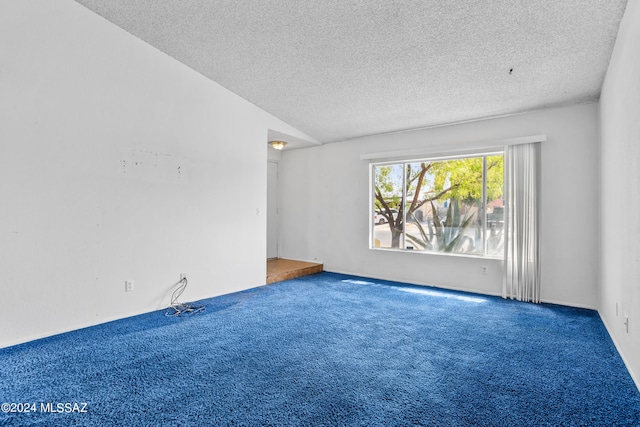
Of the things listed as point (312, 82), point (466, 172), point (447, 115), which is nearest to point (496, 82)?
point (447, 115)

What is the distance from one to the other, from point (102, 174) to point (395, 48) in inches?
131

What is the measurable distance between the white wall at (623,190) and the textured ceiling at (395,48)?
328 mm

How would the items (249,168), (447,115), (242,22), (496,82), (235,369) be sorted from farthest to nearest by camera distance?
(249,168) → (447,115) → (496,82) → (242,22) → (235,369)

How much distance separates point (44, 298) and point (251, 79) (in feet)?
10.9

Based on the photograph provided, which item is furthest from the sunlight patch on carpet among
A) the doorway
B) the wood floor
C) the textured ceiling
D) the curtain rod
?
the doorway

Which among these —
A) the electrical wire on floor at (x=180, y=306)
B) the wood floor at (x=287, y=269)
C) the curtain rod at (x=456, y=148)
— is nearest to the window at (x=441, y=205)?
the curtain rod at (x=456, y=148)

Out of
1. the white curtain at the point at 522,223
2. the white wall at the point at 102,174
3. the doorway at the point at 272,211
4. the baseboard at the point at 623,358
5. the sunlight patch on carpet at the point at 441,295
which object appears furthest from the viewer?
the doorway at the point at 272,211

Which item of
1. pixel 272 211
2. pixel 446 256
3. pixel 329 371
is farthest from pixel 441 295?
pixel 272 211

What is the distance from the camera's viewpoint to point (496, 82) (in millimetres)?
3764

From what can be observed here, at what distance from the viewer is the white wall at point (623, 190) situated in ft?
7.29

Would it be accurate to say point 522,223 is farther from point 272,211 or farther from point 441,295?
point 272,211

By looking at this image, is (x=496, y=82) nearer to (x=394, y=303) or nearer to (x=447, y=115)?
(x=447, y=115)

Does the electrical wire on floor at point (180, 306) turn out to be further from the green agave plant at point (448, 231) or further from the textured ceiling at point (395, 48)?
the green agave plant at point (448, 231)

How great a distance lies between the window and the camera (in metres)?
4.77
